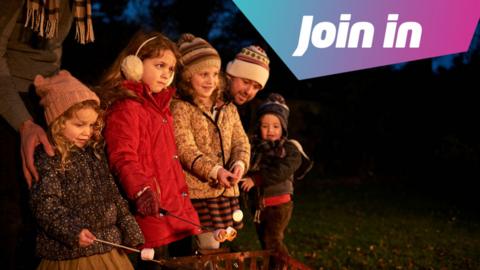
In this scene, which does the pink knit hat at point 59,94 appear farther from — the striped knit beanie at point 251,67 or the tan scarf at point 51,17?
the striped knit beanie at point 251,67

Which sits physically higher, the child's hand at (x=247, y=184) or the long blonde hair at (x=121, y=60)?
the long blonde hair at (x=121, y=60)

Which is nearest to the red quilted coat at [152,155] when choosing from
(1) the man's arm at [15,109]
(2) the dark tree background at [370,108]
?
(1) the man's arm at [15,109]

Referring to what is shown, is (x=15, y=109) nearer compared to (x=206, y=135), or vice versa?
(x=15, y=109)

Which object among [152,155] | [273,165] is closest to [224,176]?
[152,155]

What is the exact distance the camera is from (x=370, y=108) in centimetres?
1300

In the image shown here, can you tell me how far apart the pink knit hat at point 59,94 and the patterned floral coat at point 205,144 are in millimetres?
611

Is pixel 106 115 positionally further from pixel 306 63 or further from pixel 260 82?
pixel 306 63

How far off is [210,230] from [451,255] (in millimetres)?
3798

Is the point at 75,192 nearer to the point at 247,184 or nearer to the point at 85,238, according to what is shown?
the point at 85,238

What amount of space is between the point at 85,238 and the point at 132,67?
89cm

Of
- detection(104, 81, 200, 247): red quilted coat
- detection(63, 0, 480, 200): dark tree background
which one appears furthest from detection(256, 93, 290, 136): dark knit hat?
detection(63, 0, 480, 200): dark tree background

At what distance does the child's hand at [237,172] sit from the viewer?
3.36m

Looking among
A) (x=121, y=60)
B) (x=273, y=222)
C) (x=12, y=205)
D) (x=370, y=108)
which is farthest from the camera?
(x=370, y=108)

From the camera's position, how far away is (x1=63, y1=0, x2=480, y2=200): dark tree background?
39.9ft
